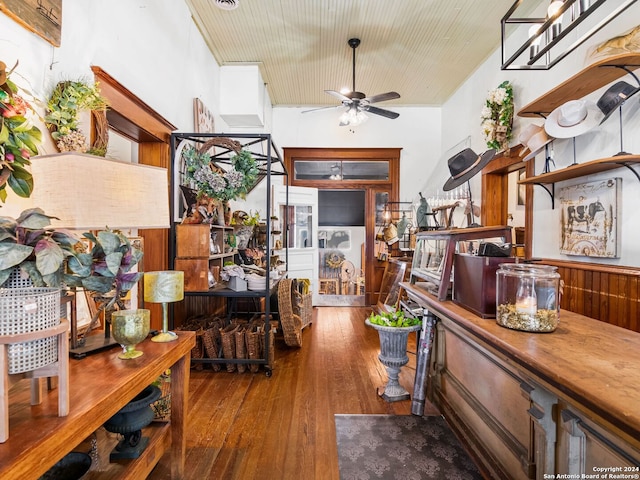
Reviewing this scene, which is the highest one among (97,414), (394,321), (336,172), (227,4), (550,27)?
(227,4)

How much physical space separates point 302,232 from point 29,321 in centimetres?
539

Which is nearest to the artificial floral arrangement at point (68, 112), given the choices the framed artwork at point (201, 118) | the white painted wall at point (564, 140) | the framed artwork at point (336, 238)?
the framed artwork at point (201, 118)

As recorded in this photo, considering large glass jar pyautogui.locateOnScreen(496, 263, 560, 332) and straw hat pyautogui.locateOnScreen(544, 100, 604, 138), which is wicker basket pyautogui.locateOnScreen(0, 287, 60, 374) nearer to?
large glass jar pyautogui.locateOnScreen(496, 263, 560, 332)

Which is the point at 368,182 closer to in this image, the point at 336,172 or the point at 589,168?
the point at 336,172

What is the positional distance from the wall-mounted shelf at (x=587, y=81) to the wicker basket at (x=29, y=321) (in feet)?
10.9

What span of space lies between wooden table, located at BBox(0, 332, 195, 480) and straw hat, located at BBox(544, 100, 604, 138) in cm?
329

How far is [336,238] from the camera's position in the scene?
23.7 ft

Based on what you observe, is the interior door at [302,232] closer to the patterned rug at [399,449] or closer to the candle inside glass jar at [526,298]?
the patterned rug at [399,449]

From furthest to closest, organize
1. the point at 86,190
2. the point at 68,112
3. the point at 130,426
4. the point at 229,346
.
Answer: the point at 229,346, the point at 68,112, the point at 130,426, the point at 86,190

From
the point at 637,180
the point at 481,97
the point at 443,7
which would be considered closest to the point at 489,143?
the point at 481,97

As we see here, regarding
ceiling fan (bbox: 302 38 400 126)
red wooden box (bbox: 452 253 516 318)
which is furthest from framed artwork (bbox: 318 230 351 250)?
red wooden box (bbox: 452 253 516 318)

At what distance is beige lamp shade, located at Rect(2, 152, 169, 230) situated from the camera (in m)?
1.16

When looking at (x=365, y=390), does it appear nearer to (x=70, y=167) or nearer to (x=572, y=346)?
(x=572, y=346)

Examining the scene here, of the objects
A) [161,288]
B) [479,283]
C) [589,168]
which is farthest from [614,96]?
[161,288]
